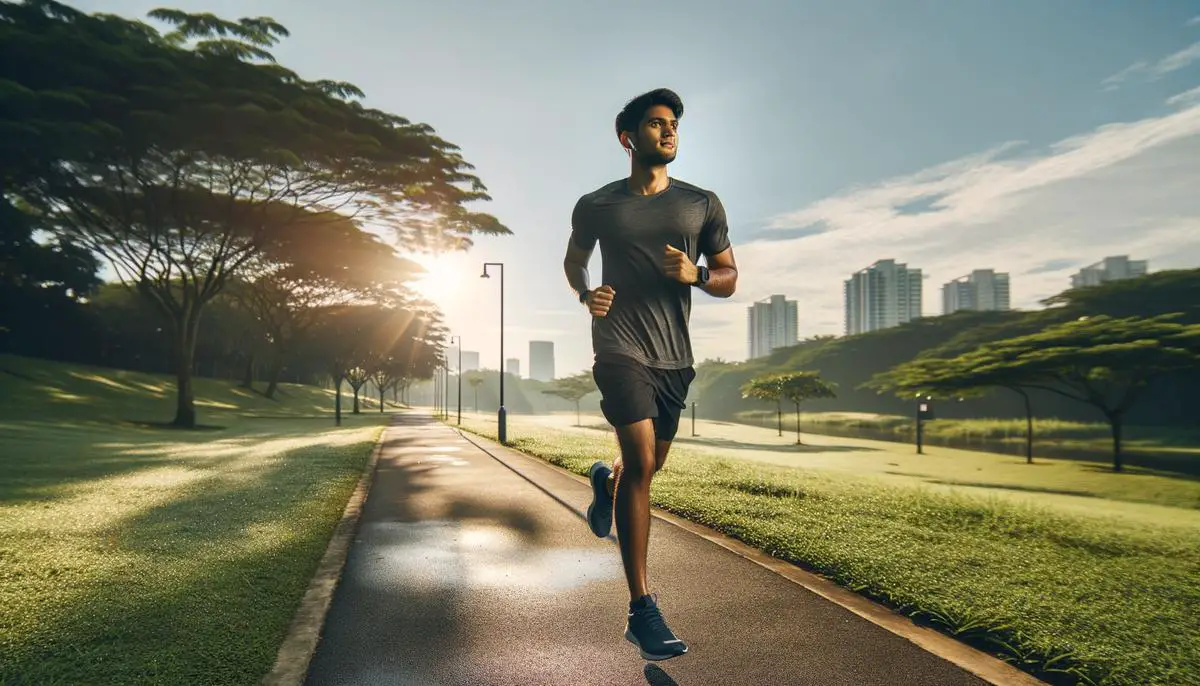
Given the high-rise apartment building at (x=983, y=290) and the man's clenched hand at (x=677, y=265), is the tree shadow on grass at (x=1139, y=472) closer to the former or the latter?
the man's clenched hand at (x=677, y=265)

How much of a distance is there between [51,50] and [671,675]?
2151 cm

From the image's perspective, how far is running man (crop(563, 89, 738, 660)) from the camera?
9.52ft

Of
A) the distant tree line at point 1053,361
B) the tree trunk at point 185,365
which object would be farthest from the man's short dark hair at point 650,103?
the tree trunk at point 185,365

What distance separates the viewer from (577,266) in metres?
3.21

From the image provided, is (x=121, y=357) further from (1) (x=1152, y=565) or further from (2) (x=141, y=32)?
(1) (x=1152, y=565)

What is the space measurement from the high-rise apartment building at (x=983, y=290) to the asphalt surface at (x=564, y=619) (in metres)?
130

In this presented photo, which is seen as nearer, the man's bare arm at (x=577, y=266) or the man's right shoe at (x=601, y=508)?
the man's bare arm at (x=577, y=266)

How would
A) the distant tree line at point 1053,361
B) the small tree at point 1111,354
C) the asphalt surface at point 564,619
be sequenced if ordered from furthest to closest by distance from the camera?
the distant tree line at point 1053,361 → the small tree at point 1111,354 → the asphalt surface at point 564,619

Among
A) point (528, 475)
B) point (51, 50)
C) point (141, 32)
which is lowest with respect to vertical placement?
point (528, 475)

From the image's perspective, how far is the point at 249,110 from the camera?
57.0ft

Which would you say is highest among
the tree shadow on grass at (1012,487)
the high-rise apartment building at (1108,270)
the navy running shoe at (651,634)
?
the high-rise apartment building at (1108,270)

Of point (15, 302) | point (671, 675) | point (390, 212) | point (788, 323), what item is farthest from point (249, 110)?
point (788, 323)

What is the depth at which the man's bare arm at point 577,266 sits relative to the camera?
126 inches

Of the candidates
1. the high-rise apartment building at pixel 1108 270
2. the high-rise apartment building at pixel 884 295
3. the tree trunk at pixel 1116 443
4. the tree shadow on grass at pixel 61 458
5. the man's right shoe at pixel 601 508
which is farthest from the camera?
the high-rise apartment building at pixel 884 295
